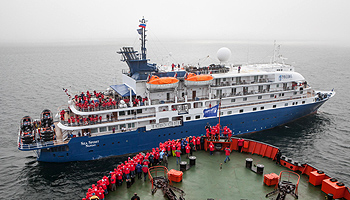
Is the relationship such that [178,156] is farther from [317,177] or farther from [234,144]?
[317,177]

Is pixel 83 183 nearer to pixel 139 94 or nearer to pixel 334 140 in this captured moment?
pixel 139 94

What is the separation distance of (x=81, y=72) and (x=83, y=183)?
63.4 metres

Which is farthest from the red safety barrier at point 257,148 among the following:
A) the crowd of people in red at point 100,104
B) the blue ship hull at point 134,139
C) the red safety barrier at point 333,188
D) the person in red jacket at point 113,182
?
the crowd of people in red at point 100,104

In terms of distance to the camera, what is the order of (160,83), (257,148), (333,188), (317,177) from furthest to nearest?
(160,83) < (257,148) < (317,177) < (333,188)

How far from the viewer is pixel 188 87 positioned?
32219 mm

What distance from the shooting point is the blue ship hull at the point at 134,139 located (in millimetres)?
27516

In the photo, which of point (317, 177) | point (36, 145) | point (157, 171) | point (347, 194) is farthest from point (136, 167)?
point (36, 145)

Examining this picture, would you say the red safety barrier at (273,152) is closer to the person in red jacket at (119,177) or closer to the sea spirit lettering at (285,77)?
the person in red jacket at (119,177)

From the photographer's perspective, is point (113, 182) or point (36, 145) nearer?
point (113, 182)

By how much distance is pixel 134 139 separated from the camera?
96.8 ft

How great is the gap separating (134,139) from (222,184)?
1650 cm

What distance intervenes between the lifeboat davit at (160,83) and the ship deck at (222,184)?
41.5 feet

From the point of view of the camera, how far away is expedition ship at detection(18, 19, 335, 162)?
2750 centimetres

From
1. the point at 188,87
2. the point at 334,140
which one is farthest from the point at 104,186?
the point at 334,140
